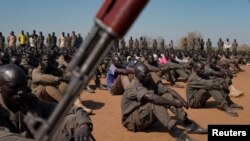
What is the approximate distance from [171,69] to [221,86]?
5012mm

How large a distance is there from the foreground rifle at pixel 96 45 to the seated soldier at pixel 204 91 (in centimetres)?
738

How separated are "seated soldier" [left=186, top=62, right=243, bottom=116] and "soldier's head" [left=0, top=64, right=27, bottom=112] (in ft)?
18.7

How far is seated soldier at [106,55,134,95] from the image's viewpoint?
1009 centimetres

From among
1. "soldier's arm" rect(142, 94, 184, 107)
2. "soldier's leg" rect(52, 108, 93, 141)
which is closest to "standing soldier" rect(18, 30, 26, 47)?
"soldier's arm" rect(142, 94, 184, 107)

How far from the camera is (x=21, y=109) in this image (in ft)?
11.0

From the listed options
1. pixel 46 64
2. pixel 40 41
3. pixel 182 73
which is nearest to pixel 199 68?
pixel 46 64

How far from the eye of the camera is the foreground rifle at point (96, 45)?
1.22 metres

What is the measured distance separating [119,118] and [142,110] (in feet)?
5.44

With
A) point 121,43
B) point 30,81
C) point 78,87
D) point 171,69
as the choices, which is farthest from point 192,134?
point 121,43

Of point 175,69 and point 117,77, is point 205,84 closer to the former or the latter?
point 117,77

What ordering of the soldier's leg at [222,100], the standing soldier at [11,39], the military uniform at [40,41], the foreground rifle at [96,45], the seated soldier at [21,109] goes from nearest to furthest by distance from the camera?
the foreground rifle at [96,45], the seated soldier at [21,109], the soldier's leg at [222,100], the standing soldier at [11,39], the military uniform at [40,41]

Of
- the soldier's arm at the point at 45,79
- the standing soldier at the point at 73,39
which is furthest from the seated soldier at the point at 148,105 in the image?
the standing soldier at the point at 73,39

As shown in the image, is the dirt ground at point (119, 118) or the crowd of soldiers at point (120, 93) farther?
the dirt ground at point (119, 118)

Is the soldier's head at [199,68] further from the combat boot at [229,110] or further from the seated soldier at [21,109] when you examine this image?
the seated soldier at [21,109]
